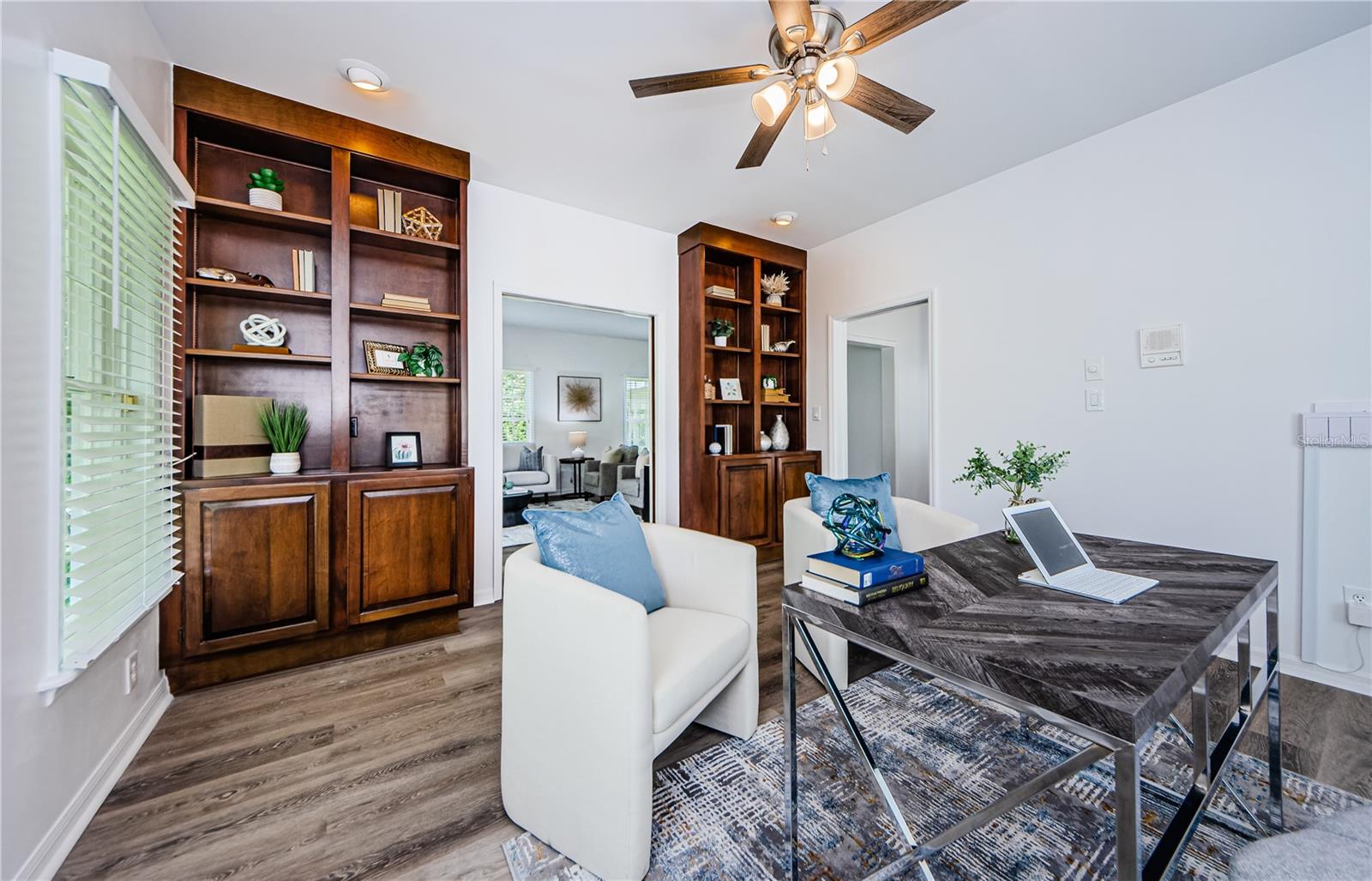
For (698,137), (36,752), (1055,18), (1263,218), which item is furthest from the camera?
(698,137)

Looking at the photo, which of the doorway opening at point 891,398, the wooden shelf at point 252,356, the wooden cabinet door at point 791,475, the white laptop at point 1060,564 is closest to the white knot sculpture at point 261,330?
the wooden shelf at point 252,356

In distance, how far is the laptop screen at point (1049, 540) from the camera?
1.29 m

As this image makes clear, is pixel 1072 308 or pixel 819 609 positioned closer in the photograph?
pixel 819 609

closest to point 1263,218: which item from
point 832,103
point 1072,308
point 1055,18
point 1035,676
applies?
point 1072,308

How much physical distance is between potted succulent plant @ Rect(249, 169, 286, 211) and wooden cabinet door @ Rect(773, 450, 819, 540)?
350cm

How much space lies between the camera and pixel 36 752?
1239 mm

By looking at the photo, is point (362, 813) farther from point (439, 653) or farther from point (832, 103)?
point (832, 103)

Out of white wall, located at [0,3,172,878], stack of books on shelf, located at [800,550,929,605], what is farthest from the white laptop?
white wall, located at [0,3,172,878]

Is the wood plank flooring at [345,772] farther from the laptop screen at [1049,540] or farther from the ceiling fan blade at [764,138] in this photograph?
the ceiling fan blade at [764,138]

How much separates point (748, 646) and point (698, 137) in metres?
2.56

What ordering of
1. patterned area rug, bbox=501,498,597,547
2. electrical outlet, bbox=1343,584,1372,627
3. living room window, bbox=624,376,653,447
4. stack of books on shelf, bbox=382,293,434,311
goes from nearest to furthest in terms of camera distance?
electrical outlet, bbox=1343,584,1372,627 → stack of books on shelf, bbox=382,293,434,311 → patterned area rug, bbox=501,498,597,547 → living room window, bbox=624,376,653,447

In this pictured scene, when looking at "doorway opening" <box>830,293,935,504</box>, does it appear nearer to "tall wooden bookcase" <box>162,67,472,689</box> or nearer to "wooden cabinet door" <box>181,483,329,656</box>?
"tall wooden bookcase" <box>162,67,472,689</box>

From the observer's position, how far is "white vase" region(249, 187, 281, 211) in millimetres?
2422

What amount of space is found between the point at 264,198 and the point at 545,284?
150 cm
